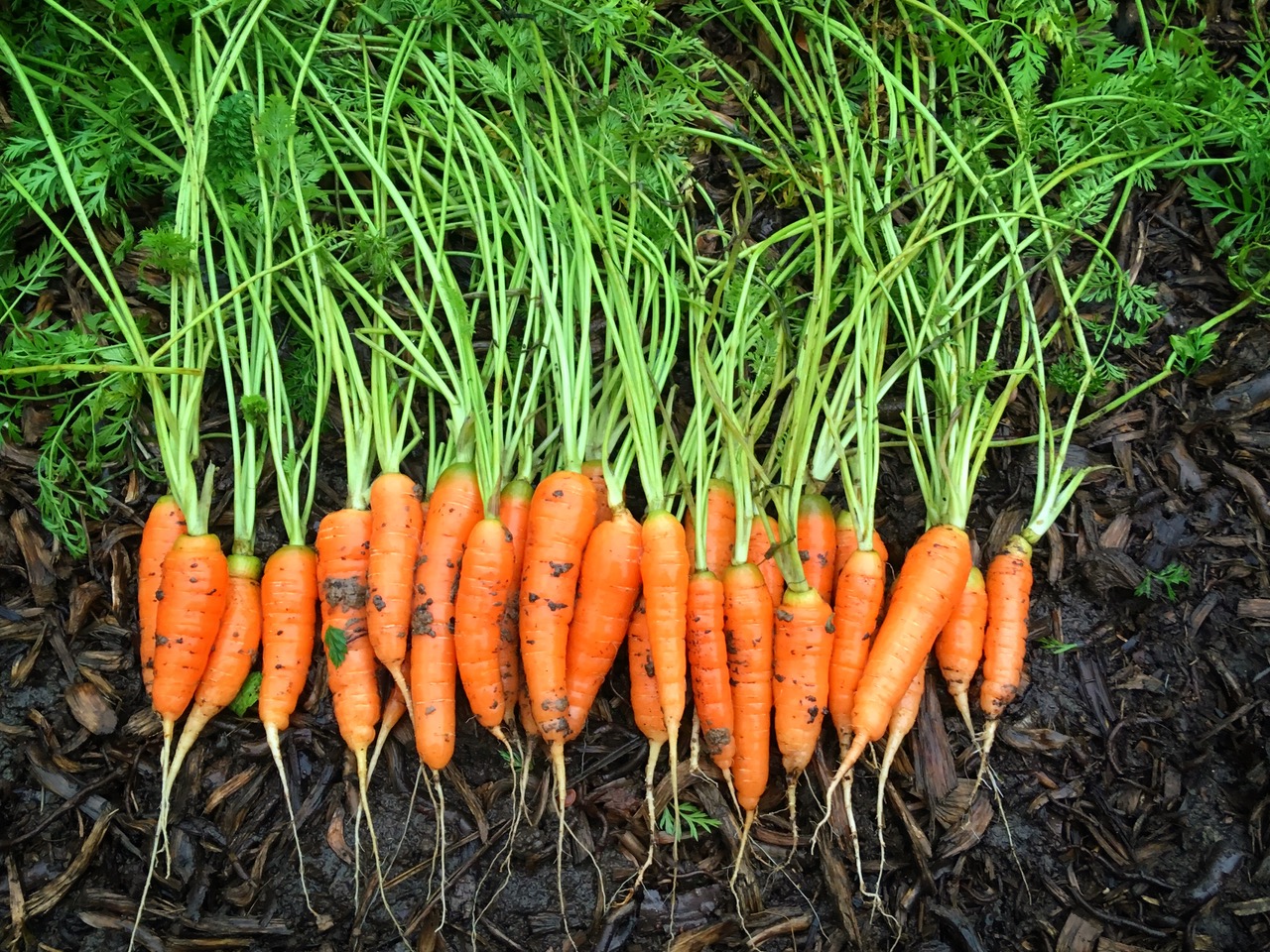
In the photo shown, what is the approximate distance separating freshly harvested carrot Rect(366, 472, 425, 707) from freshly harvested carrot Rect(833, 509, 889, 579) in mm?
1215

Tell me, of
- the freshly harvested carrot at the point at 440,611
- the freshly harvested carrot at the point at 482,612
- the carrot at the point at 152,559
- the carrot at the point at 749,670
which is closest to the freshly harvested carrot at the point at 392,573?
the freshly harvested carrot at the point at 440,611

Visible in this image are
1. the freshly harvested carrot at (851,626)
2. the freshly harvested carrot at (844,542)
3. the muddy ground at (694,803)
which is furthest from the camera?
the freshly harvested carrot at (844,542)

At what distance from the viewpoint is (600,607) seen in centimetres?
225

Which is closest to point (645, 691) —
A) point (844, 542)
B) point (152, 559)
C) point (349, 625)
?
point (844, 542)

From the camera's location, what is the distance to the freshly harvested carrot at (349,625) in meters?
2.21

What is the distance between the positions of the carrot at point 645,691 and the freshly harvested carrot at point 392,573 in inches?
24.4

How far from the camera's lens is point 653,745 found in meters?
2.26

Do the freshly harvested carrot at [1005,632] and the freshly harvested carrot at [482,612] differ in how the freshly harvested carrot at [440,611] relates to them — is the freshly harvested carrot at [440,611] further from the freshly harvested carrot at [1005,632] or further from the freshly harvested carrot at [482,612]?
the freshly harvested carrot at [1005,632]

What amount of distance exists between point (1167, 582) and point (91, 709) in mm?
3140

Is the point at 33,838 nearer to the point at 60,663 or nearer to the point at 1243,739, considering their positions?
the point at 60,663

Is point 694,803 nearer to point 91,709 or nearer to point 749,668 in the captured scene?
point 749,668

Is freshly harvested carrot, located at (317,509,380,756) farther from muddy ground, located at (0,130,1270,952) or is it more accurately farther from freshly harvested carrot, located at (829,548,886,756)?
freshly harvested carrot, located at (829,548,886,756)

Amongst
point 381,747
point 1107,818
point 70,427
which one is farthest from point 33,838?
point 1107,818

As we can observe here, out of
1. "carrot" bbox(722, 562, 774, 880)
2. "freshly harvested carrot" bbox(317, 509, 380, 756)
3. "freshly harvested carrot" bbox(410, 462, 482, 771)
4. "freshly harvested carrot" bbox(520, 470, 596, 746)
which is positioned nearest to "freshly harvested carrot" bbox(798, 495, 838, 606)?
"carrot" bbox(722, 562, 774, 880)
